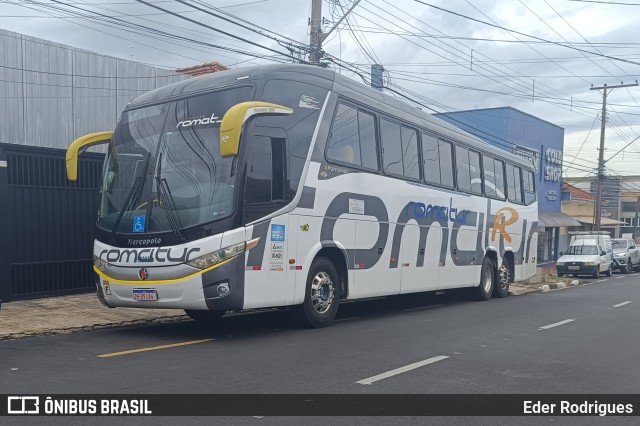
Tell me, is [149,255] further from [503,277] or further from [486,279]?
[503,277]

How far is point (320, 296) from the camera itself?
415 inches

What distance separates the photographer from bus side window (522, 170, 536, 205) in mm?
20094

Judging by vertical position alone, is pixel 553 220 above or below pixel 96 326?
above

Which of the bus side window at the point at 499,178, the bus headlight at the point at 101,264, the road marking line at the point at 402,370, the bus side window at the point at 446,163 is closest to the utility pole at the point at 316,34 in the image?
the bus side window at the point at 446,163

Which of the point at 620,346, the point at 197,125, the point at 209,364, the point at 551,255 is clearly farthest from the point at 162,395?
the point at 551,255

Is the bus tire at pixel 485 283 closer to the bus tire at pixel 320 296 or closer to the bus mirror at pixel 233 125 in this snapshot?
the bus tire at pixel 320 296

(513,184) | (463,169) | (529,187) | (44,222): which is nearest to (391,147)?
(463,169)

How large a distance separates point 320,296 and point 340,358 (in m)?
2.59

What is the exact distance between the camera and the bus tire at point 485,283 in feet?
56.4

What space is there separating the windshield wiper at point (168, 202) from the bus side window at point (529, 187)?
13546 millimetres

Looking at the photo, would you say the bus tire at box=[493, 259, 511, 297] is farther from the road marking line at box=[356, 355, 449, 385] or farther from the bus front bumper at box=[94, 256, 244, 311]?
the bus front bumper at box=[94, 256, 244, 311]

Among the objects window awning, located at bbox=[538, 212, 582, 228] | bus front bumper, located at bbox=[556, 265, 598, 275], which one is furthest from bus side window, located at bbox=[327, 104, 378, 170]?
window awning, located at bbox=[538, 212, 582, 228]

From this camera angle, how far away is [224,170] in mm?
9016

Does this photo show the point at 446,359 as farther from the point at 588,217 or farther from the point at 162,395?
the point at 588,217
